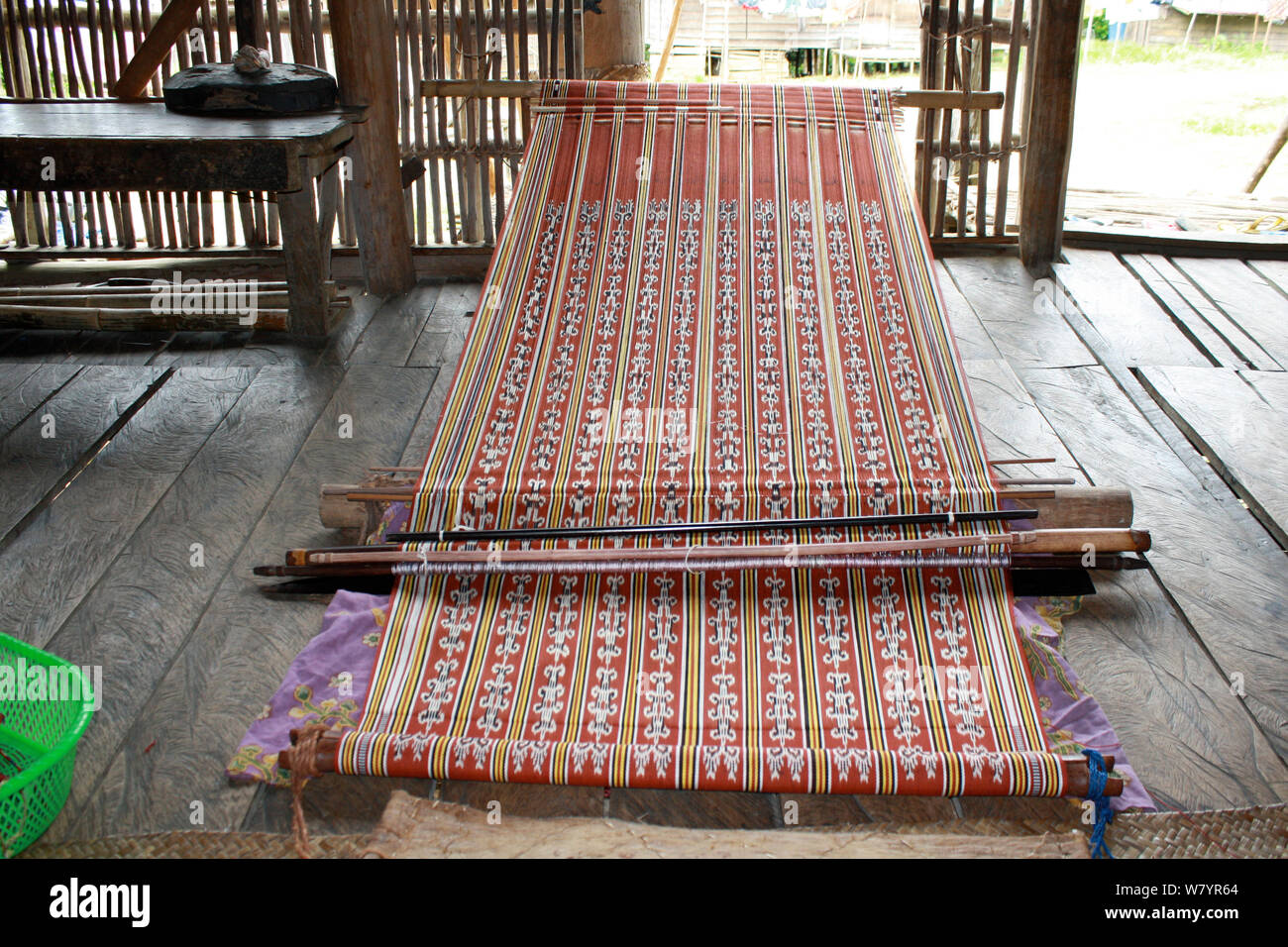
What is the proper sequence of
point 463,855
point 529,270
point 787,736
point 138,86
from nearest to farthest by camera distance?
point 463,855
point 787,736
point 529,270
point 138,86

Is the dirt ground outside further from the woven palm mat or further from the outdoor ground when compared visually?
the woven palm mat

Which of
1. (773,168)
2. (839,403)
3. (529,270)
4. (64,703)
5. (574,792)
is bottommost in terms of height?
(574,792)

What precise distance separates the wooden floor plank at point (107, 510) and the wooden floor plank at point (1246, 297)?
337cm

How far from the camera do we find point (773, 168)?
125 inches

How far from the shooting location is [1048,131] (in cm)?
418

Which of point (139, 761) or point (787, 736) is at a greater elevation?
point (787, 736)

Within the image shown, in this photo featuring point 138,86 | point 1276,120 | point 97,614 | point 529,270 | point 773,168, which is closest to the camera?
point 97,614

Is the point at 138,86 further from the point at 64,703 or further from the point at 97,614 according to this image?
the point at 64,703

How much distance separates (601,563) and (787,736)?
0.52 meters

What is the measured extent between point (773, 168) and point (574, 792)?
6.64ft

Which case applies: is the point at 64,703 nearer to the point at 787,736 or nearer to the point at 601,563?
the point at 601,563

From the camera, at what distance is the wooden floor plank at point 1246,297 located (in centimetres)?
379

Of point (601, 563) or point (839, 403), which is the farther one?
point (839, 403)

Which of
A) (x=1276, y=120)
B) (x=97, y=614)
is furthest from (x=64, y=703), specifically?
(x=1276, y=120)
